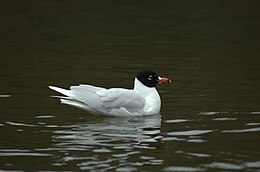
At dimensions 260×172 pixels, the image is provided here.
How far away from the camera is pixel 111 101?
12.6 m

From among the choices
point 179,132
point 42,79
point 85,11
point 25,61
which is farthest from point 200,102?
point 85,11

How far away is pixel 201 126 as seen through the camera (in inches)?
466

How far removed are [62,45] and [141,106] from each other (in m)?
6.94

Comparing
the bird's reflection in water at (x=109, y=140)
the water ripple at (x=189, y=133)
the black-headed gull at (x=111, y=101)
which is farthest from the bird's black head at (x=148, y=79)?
the water ripple at (x=189, y=133)

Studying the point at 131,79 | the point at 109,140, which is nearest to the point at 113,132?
the point at 109,140

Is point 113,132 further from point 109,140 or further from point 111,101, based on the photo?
point 111,101

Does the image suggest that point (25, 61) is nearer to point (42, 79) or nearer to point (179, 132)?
point (42, 79)

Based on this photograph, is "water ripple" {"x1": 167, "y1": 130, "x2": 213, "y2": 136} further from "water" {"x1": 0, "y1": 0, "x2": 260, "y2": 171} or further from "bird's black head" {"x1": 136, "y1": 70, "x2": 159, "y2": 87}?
"bird's black head" {"x1": 136, "y1": 70, "x2": 159, "y2": 87}

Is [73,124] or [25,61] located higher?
[25,61]

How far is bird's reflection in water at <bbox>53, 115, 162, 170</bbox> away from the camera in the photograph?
9898mm

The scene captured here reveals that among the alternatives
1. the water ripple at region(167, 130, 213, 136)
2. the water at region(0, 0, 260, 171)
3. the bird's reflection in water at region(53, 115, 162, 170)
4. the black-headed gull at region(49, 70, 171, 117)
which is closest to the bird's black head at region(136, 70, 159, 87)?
the black-headed gull at region(49, 70, 171, 117)

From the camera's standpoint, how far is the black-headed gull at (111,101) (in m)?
12.5

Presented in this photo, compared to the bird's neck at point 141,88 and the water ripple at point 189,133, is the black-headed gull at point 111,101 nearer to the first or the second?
the bird's neck at point 141,88

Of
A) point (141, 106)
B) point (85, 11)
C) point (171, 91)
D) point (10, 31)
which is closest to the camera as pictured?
point (141, 106)
